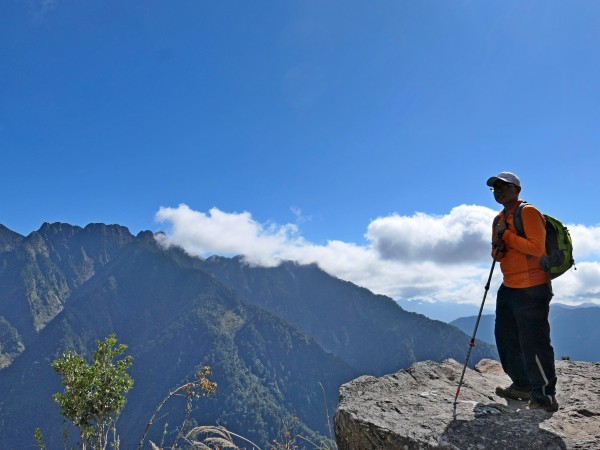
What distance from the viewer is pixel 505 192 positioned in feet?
19.3

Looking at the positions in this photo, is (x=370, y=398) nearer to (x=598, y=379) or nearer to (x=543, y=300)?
(x=543, y=300)

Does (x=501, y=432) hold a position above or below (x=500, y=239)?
below

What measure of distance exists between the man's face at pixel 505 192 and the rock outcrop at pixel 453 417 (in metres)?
2.79

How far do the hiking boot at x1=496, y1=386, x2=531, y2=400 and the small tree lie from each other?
613cm

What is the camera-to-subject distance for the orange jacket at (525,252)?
5359 millimetres

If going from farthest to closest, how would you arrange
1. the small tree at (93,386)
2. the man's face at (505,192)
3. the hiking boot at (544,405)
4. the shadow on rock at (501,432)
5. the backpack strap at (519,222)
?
the small tree at (93,386)
the man's face at (505,192)
the backpack strap at (519,222)
the hiking boot at (544,405)
the shadow on rock at (501,432)

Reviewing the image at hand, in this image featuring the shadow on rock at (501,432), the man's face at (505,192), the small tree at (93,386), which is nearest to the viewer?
the shadow on rock at (501,432)

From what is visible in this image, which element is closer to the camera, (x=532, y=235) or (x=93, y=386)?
(x=532, y=235)

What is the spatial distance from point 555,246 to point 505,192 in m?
0.97

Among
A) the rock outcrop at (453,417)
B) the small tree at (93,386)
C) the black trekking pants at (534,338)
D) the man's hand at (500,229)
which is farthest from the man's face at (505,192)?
the small tree at (93,386)

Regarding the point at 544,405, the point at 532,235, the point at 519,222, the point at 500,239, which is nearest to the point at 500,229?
the point at 500,239

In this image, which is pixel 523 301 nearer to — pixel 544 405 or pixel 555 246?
pixel 555 246

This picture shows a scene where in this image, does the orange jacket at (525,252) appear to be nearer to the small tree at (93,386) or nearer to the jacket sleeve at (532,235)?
the jacket sleeve at (532,235)

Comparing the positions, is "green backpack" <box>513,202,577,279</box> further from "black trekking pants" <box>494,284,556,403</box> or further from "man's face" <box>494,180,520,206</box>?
"black trekking pants" <box>494,284,556,403</box>
